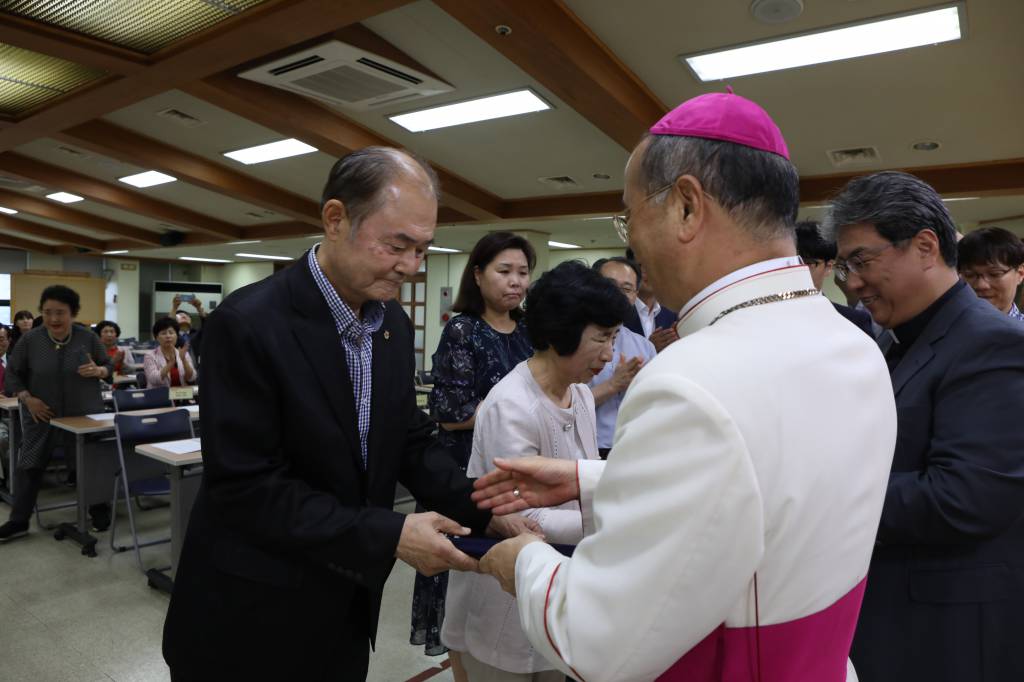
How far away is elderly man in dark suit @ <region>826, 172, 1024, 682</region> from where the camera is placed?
1.31 metres

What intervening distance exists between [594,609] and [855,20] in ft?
14.2

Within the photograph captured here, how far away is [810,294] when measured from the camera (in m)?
0.93

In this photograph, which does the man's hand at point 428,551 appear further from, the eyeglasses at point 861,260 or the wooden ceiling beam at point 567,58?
the wooden ceiling beam at point 567,58

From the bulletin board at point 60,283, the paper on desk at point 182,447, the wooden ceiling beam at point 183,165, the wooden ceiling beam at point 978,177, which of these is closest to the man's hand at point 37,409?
the paper on desk at point 182,447

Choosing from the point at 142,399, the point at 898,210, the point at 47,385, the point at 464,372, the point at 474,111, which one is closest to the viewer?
the point at 898,210

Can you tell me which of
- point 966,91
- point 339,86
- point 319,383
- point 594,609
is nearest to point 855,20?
point 966,91

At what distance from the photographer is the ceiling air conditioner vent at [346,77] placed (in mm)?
4711

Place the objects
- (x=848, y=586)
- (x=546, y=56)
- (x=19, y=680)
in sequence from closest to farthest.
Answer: (x=848, y=586), (x=19, y=680), (x=546, y=56)

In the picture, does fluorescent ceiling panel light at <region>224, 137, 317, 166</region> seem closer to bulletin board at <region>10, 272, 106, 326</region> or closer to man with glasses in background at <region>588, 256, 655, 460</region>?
man with glasses in background at <region>588, 256, 655, 460</region>

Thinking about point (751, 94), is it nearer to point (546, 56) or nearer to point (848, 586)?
point (546, 56)

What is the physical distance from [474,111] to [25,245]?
17.0 metres

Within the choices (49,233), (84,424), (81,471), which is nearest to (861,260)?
(84,424)

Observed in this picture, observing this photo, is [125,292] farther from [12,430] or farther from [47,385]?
[47,385]

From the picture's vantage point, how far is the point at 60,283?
17141 mm
